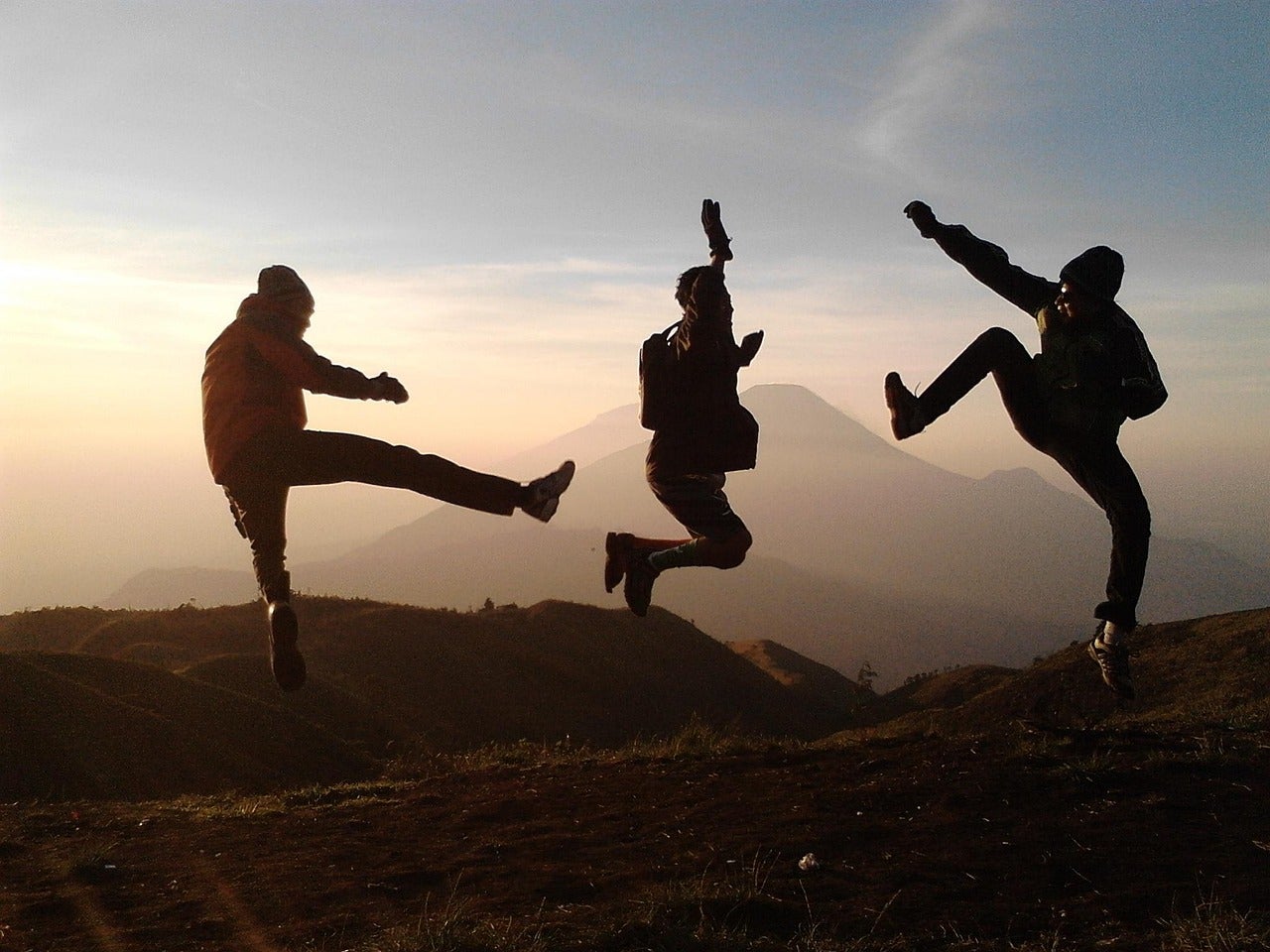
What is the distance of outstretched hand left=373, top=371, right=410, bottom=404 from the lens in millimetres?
5609

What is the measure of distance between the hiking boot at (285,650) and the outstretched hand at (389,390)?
131 centimetres

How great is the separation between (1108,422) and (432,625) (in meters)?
22.7

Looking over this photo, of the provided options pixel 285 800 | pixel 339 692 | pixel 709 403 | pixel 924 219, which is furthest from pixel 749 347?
pixel 339 692

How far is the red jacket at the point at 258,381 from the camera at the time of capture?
526 centimetres

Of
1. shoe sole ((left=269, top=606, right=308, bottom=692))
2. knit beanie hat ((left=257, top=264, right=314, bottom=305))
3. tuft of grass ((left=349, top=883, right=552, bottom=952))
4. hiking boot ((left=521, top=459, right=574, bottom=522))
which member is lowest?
tuft of grass ((left=349, top=883, right=552, bottom=952))

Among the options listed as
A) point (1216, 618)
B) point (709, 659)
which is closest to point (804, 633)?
point (709, 659)

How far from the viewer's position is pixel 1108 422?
5199 mm

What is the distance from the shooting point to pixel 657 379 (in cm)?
553

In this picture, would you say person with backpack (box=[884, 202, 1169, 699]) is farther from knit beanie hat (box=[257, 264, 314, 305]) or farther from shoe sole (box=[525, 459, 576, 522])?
knit beanie hat (box=[257, 264, 314, 305])

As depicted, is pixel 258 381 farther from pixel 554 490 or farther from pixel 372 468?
pixel 554 490

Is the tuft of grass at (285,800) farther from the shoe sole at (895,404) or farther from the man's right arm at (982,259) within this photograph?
the man's right arm at (982,259)

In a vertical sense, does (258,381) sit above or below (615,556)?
above

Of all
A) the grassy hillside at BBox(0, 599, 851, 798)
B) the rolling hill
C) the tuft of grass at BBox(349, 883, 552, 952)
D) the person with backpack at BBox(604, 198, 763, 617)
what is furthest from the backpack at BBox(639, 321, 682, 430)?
the rolling hill

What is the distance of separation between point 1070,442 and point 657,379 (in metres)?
2.28
